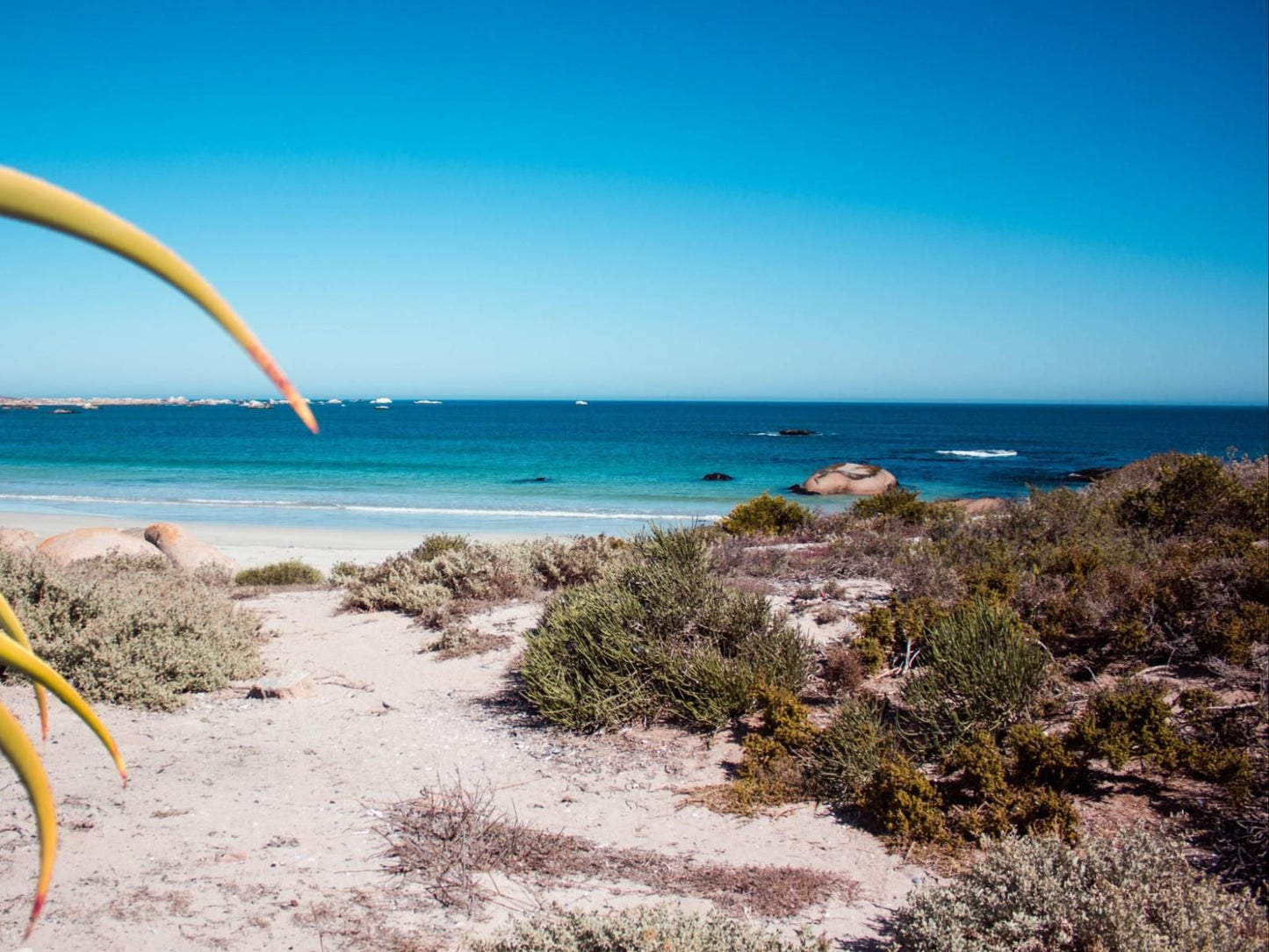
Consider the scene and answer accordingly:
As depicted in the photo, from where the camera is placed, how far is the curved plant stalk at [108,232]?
72cm

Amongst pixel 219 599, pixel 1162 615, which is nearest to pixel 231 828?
pixel 219 599

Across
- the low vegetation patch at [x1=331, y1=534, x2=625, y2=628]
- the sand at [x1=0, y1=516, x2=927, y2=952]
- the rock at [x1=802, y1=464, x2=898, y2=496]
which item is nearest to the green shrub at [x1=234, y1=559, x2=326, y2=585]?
the low vegetation patch at [x1=331, y1=534, x2=625, y2=628]

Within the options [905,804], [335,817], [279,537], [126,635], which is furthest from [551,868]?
[279,537]

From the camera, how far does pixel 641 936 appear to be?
3158 millimetres

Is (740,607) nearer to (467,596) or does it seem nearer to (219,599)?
(467,596)

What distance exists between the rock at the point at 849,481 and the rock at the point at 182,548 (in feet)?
78.1

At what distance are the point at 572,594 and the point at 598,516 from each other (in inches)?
797

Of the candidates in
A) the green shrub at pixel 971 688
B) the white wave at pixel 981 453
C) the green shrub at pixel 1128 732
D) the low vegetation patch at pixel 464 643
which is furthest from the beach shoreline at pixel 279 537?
the white wave at pixel 981 453

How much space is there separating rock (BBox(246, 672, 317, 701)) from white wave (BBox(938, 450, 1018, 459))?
53.1 metres

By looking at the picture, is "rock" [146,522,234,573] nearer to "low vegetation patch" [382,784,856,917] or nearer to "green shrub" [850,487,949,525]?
"low vegetation patch" [382,784,856,917]

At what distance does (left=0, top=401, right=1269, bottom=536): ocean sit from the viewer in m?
28.4

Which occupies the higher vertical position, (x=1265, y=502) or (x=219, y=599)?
(x=1265, y=502)

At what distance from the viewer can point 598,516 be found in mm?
27922

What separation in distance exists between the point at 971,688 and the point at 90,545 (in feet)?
41.5
